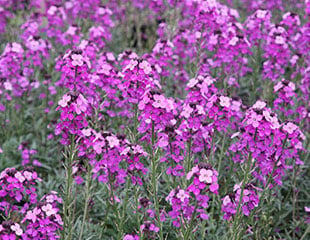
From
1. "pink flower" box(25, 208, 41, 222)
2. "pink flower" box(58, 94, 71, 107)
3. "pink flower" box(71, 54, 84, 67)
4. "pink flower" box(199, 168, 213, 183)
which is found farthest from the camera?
"pink flower" box(71, 54, 84, 67)

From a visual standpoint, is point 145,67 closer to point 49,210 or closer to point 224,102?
point 224,102

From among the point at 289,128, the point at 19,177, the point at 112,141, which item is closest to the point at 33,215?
the point at 19,177

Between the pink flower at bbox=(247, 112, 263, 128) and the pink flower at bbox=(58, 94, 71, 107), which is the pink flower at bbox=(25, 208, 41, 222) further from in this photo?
the pink flower at bbox=(247, 112, 263, 128)

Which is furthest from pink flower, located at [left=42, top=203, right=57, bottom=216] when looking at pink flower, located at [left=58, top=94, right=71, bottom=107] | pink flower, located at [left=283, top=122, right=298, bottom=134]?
pink flower, located at [left=283, top=122, right=298, bottom=134]

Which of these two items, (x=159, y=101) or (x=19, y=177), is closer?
(x=159, y=101)

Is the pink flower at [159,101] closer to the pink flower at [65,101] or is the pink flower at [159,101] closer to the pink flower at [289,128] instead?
the pink flower at [65,101]

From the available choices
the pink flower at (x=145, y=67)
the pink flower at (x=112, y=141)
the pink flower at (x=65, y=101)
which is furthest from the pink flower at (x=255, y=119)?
the pink flower at (x=65, y=101)

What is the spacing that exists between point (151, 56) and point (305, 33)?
1.77 m

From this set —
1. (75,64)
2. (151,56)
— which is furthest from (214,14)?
(75,64)

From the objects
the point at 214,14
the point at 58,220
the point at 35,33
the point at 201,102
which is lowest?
the point at 58,220

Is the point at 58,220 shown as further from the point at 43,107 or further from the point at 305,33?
the point at 305,33

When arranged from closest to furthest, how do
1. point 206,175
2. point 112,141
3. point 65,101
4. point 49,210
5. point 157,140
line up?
point 206,175, point 65,101, point 49,210, point 112,141, point 157,140

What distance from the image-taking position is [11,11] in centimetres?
762

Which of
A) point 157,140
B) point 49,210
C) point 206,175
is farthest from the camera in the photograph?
point 157,140
